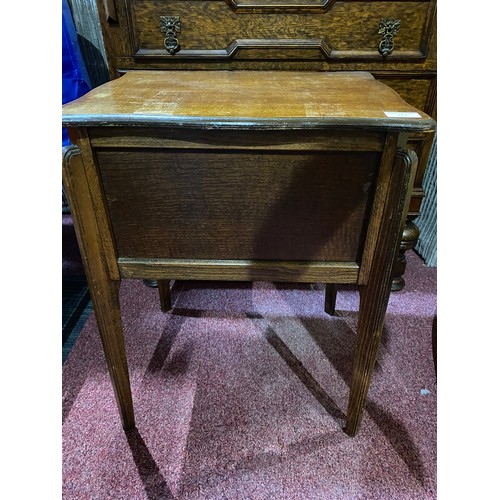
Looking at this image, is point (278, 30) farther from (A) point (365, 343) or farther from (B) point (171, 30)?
(A) point (365, 343)

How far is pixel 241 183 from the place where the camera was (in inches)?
24.7

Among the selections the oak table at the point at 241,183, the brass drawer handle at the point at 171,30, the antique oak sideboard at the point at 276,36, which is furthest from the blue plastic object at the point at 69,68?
the oak table at the point at 241,183

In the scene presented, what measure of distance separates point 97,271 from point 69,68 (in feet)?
2.21

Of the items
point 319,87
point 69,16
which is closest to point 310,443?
point 319,87

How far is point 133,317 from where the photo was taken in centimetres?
131

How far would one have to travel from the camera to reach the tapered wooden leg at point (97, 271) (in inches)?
23.9

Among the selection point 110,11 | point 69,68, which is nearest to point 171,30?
point 110,11

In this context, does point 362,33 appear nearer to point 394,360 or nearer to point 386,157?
point 386,157

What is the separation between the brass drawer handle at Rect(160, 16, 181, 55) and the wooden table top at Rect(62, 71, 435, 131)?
99 mm

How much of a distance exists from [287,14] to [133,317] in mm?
956

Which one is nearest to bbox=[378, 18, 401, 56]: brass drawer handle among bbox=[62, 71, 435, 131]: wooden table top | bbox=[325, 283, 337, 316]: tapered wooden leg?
bbox=[62, 71, 435, 131]: wooden table top

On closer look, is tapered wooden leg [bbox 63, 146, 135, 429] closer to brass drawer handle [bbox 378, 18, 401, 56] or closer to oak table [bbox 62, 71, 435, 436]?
oak table [bbox 62, 71, 435, 436]

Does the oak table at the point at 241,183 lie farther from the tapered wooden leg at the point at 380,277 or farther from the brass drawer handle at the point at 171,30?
the brass drawer handle at the point at 171,30

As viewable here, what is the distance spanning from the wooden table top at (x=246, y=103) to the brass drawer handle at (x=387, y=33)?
0.34 feet
